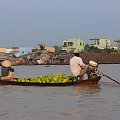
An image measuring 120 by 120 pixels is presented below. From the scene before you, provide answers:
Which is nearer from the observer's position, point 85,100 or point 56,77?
point 85,100

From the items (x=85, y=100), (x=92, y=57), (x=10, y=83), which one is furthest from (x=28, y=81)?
(x=92, y=57)

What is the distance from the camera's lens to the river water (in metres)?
8.86

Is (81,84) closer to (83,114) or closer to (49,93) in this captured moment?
(49,93)

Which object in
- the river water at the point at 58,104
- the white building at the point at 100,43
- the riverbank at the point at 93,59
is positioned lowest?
the river water at the point at 58,104

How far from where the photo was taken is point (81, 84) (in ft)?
51.4

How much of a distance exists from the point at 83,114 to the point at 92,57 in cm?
6115

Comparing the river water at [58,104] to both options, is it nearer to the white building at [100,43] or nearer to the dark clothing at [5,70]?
the dark clothing at [5,70]

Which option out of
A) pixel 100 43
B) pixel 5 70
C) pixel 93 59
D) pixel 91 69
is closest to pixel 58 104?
pixel 91 69

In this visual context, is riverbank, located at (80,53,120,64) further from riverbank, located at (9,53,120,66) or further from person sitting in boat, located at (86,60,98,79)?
person sitting in boat, located at (86,60,98,79)

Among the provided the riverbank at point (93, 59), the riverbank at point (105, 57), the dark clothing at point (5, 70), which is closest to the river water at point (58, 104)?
the dark clothing at point (5, 70)

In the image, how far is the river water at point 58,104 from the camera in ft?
29.1

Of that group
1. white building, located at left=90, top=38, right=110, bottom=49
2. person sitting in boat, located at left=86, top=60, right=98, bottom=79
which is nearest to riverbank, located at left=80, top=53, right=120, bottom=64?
white building, located at left=90, top=38, right=110, bottom=49

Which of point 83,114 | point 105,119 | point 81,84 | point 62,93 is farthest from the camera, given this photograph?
point 81,84

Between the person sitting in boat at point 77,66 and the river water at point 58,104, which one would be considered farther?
the person sitting in boat at point 77,66
